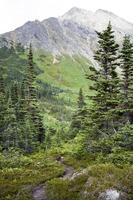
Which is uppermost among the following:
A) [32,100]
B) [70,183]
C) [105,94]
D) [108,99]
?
[105,94]

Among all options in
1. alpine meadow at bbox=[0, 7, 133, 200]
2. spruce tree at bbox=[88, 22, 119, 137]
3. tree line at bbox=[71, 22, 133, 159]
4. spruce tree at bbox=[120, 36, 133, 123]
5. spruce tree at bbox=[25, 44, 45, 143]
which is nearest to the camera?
alpine meadow at bbox=[0, 7, 133, 200]

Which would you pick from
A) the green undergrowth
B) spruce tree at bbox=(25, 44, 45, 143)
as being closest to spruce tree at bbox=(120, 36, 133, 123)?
the green undergrowth

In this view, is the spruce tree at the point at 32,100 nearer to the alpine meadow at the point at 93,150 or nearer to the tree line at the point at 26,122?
the tree line at the point at 26,122

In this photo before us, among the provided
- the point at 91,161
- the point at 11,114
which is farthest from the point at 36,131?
the point at 91,161

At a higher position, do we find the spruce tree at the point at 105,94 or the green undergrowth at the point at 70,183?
the spruce tree at the point at 105,94


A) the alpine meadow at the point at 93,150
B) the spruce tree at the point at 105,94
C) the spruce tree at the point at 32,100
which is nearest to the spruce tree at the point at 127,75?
the alpine meadow at the point at 93,150

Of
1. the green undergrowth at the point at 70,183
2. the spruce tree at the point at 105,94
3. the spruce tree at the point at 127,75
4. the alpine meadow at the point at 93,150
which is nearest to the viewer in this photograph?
the green undergrowth at the point at 70,183

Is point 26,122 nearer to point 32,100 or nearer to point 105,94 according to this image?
point 32,100

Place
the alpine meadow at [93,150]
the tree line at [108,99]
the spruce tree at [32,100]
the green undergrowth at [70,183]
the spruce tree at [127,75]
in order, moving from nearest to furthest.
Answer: the green undergrowth at [70,183]
the alpine meadow at [93,150]
the tree line at [108,99]
the spruce tree at [127,75]
the spruce tree at [32,100]

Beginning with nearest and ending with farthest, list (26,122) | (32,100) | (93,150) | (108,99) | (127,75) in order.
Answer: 1. (93,150)
2. (108,99)
3. (127,75)
4. (26,122)
5. (32,100)

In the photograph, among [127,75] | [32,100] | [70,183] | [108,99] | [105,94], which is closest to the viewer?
[70,183]

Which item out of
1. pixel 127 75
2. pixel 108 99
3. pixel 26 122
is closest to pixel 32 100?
pixel 26 122

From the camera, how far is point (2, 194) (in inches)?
768

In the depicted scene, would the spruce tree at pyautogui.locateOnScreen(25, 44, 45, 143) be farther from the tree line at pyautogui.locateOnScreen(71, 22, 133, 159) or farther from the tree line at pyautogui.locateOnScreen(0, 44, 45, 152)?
the tree line at pyautogui.locateOnScreen(71, 22, 133, 159)
